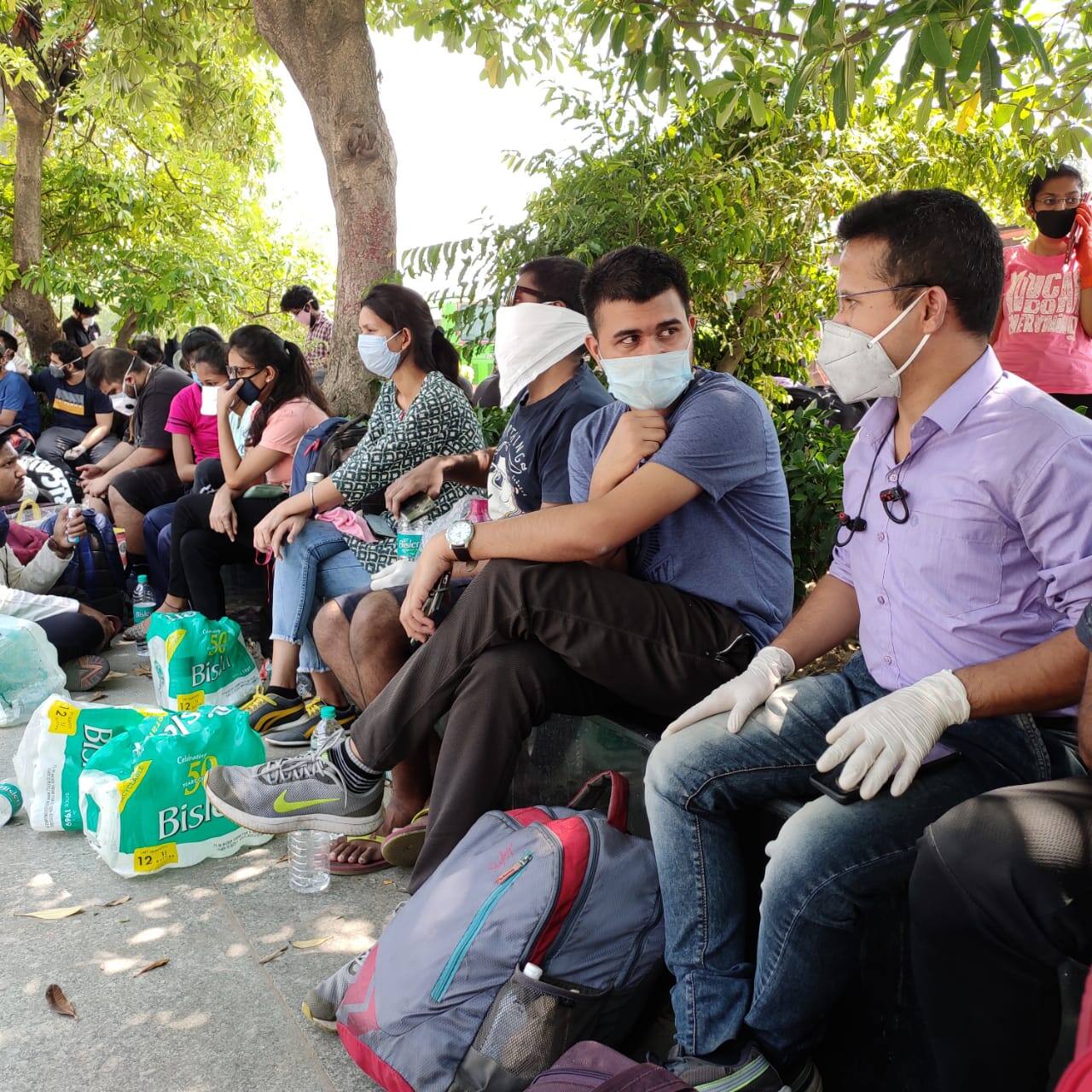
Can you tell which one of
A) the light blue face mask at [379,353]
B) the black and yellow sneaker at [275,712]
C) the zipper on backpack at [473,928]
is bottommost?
the black and yellow sneaker at [275,712]

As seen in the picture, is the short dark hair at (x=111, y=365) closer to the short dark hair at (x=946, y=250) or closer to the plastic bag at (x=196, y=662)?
the plastic bag at (x=196, y=662)

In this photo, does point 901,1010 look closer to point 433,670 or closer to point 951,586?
point 951,586

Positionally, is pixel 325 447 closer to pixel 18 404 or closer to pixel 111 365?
pixel 111 365

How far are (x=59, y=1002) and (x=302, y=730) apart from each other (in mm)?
1889

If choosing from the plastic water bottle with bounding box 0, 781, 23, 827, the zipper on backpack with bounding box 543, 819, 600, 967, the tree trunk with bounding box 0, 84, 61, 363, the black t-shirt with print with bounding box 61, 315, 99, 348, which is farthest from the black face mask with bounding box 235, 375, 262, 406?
the black t-shirt with print with bounding box 61, 315, 99, 348

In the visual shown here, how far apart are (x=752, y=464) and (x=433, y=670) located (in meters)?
0.97

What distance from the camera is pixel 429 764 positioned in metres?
3.26

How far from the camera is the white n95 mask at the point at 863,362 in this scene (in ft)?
A: 7.02

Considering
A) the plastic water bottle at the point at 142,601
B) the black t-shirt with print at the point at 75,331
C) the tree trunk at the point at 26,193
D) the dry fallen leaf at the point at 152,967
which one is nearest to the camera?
the dry fallen leaf at the point at 152,967

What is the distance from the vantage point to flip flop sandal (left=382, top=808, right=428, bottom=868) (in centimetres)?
303

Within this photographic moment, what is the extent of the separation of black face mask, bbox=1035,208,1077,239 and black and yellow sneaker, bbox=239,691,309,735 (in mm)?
3637

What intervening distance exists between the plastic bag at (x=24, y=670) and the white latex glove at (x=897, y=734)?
401 centimetres

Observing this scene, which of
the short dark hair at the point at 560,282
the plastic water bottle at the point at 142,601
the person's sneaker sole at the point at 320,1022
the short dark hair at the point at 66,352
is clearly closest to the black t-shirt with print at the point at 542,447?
the short dark hair at the point at 560,282

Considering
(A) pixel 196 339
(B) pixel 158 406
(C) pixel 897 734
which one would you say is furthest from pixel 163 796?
(A) pixel 196 339
